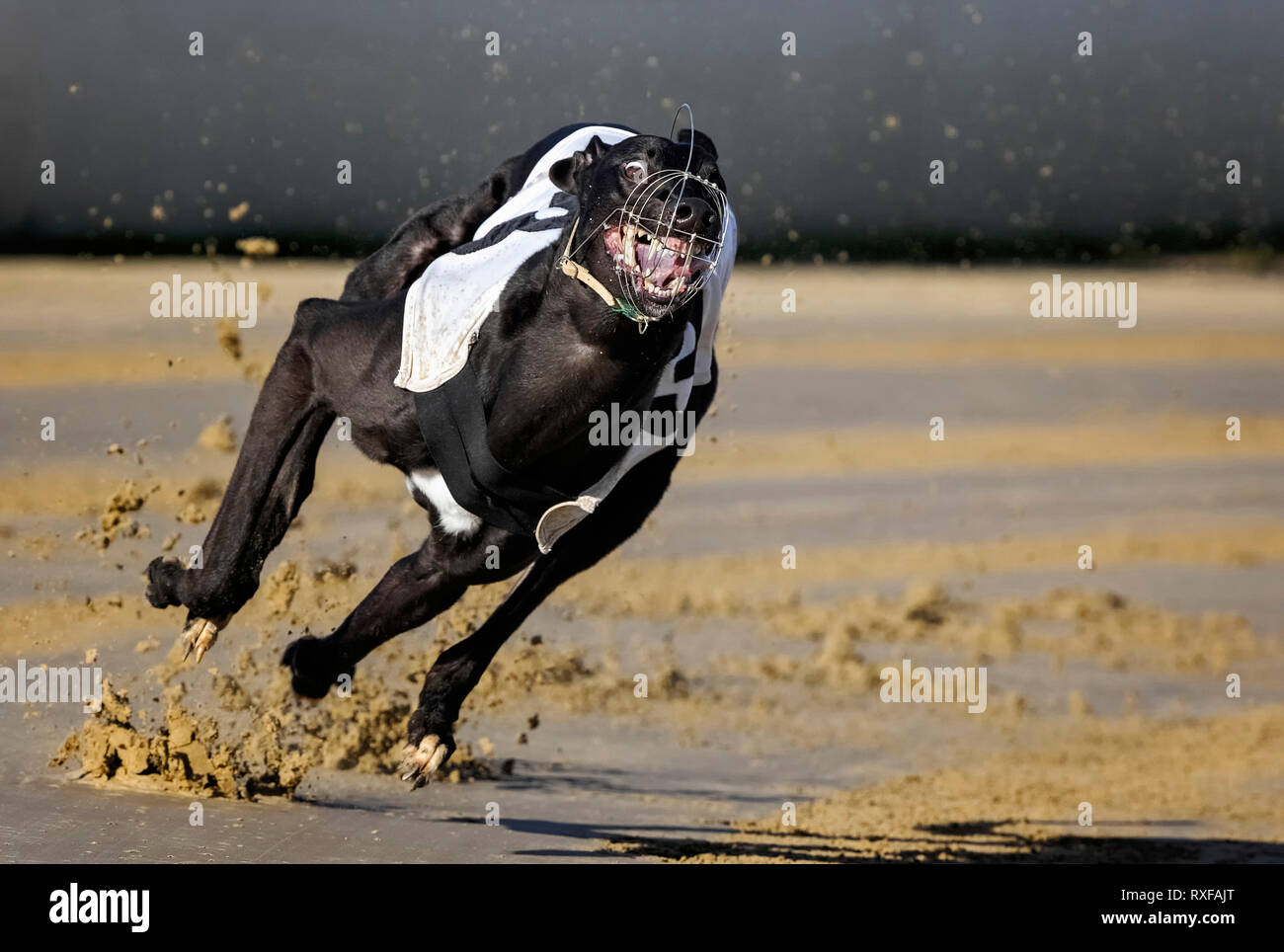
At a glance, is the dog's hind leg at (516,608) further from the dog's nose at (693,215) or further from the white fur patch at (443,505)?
the dog's nose at (693,215)

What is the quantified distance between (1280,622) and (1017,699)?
236cm

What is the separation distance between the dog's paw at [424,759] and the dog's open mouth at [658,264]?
150cm

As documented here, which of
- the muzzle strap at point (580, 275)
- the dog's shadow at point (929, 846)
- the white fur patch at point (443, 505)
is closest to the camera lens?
the muzzle strap at point (580, 275)

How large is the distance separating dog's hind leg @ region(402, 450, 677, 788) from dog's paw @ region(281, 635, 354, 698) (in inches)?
10.5

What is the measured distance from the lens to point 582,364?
358 cm

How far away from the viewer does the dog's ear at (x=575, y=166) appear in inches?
141

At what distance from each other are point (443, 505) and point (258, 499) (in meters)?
0.46

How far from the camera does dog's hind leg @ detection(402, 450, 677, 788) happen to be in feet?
13.8

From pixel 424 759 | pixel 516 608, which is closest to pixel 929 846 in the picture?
pixel 516 608

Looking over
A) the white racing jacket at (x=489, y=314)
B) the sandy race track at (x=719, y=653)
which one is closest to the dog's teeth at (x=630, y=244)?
the white racing jacket at (x=489, y=314)

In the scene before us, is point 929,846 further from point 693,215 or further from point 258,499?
point 693,215

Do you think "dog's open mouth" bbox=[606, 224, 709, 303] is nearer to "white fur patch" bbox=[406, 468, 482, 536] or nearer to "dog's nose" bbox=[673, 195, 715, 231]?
"dog's nose" bbox=[673, 195, 715, 231]

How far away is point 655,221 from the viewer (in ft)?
10.7

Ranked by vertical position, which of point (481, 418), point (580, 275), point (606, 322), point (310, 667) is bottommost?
point (310, 667)
